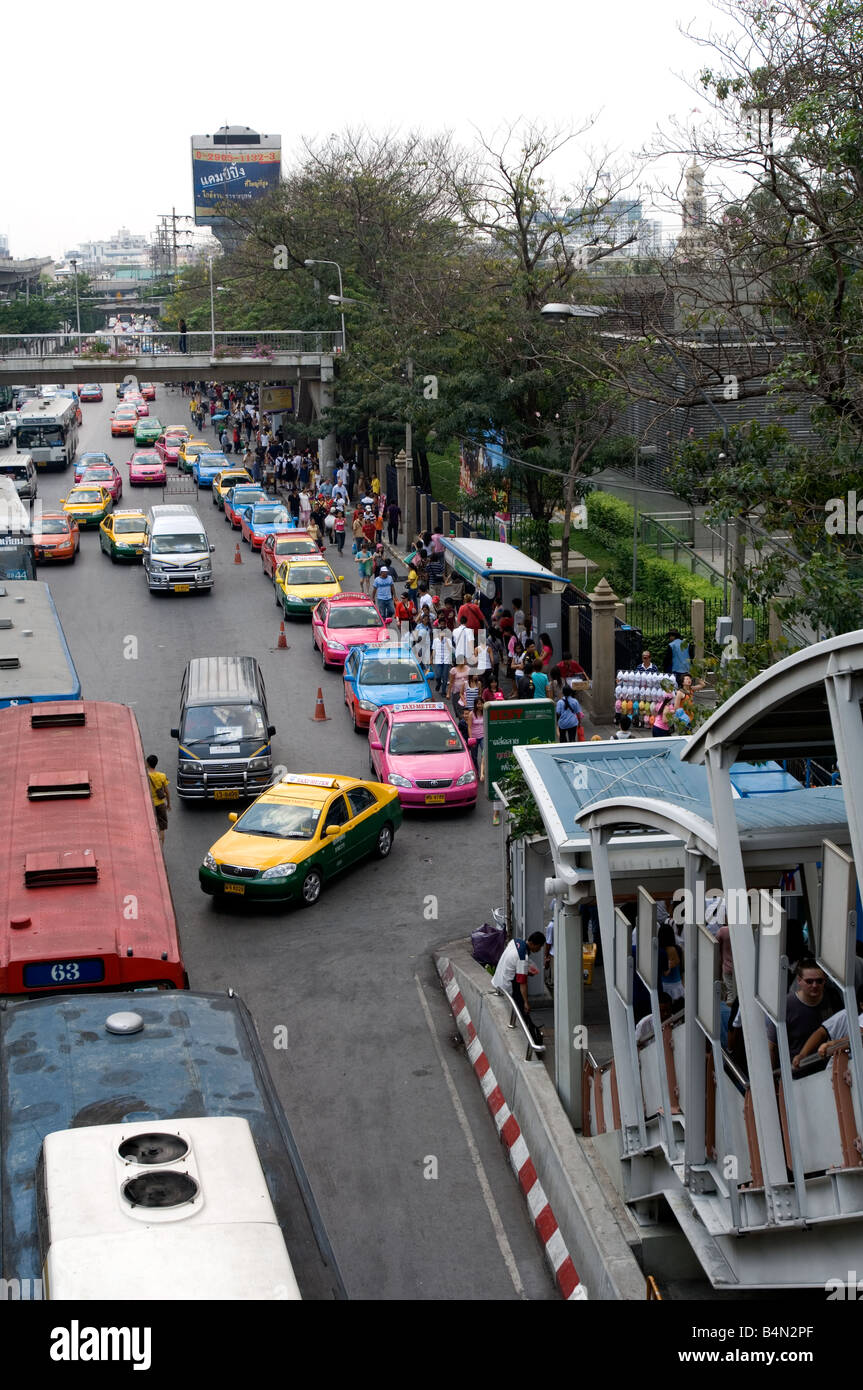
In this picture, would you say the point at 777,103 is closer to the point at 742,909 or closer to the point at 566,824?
the point at 566,824

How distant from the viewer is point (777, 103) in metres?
18.2

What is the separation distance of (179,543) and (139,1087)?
102ft

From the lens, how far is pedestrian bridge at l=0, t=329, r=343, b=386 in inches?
2184

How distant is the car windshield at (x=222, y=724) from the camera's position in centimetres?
2309

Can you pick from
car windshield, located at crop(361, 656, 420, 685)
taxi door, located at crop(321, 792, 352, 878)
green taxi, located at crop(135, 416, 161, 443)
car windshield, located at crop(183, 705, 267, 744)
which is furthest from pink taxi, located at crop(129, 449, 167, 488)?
taxi door, located at crop(321, 792, 352, 878)

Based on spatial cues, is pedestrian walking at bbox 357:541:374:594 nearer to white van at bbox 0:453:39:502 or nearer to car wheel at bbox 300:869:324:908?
white van at bbox 0:453:39:502

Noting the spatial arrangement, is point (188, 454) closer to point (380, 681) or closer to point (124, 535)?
point (124, 535)

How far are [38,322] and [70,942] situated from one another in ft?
375

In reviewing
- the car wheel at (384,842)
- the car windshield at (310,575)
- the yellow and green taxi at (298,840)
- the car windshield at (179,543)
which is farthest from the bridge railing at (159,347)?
the yellow and green taxi at (298,840)

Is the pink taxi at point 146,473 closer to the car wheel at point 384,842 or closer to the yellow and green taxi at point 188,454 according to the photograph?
the yellow and green taxi at point 188,454

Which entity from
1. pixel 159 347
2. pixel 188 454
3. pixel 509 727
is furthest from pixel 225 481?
pixel 509 727

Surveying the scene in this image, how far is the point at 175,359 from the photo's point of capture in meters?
56.8

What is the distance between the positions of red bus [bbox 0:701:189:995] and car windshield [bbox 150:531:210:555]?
68.3 feet

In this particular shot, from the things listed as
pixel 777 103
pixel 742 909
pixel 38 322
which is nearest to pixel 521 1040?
pixel 742 909
